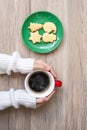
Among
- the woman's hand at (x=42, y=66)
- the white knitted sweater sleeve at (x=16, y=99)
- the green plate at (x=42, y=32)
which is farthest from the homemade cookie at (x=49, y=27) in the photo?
the white knitted sweater sleeve at (x=16, y=99)

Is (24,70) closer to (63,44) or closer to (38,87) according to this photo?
(38,87)

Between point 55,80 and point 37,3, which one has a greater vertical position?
point 37,3

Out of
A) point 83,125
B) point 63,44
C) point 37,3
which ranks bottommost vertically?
point 83,125

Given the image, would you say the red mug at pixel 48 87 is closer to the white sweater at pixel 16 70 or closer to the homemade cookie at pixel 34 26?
the white sweater at pixel 16 70

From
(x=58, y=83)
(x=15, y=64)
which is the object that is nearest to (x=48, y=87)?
(x=58, y=83)

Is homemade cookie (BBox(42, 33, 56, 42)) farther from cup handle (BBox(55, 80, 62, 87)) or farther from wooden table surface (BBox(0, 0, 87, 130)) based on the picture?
cup handle (BBox(55, 80, 62, 87))

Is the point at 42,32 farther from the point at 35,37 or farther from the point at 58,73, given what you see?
the point at 58,73

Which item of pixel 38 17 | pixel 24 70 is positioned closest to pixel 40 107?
pixel 24 70
